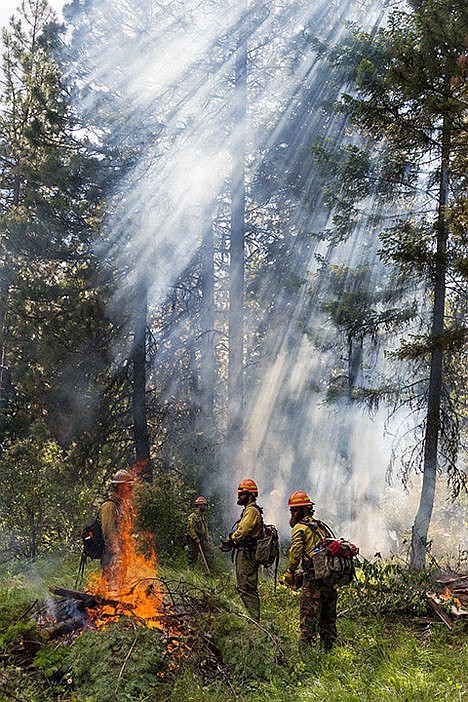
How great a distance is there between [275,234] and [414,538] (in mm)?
11627

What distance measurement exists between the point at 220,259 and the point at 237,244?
153 inches

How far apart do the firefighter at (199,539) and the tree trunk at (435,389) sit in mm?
4085

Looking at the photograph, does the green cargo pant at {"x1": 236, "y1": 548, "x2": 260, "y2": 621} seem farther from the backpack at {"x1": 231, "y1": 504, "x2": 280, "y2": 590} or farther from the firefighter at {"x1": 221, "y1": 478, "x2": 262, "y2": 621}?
the backpack at {"x1": 231, "y1": 504, "x2": 280, "y2": 590}

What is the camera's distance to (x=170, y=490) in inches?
512

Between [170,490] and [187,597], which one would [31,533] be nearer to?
[170,490]

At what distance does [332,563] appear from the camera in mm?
6410

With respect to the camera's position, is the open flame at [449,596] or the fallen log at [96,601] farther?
the open flame at [449,596]

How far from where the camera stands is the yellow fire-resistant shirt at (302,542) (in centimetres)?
668

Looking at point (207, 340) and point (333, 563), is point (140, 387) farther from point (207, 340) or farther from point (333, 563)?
point (333, 563)

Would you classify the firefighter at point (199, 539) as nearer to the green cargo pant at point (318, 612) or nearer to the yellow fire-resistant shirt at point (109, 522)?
the yellow fire-resistant shirt at point (109, 522)

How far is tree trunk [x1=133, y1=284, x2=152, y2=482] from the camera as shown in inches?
670

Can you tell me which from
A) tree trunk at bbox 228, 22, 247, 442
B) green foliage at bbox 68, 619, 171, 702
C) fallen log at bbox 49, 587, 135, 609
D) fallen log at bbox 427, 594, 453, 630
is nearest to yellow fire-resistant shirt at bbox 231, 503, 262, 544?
fallen log at bbox 49, 587, 135, 609

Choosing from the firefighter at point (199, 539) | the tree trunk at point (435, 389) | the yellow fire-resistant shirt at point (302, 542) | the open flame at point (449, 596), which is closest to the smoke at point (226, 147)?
the firefighter at point (199, 539)

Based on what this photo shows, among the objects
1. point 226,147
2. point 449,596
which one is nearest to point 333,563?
point 449,596
